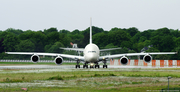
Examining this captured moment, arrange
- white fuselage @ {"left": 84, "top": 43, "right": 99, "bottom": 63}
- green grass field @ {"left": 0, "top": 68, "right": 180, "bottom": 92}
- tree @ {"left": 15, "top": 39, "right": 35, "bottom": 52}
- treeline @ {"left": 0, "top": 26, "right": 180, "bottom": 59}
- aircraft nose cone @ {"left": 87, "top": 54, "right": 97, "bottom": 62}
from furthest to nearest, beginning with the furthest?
1. treeline @ {"left": 0, "top": 26, "right": 180, "bottom": 59}
2. tree @ {"left": 15, "top": 39, "right": 35, "bottom": 52}
3. white fuselage @ {"left": 84, "top": 43, "right": 99, "bottom": 63}
4. aircraft nose cone @ {"left": 87, "top": 54, "right": 97, "bottom": 62}
5. green grass field @ {"left": 0, "top": 68, "right": 180, "bottom": 92}

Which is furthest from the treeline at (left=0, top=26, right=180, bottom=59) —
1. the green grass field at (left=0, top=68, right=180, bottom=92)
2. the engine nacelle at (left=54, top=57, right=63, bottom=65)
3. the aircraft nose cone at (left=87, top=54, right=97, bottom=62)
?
the green grass field at (left=0, top=68, right=180, bottom=92)

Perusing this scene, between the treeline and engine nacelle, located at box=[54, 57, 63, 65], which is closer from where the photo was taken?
engine nacelle, located at box=[54, 57, 63, 65]

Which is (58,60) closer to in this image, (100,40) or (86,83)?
→ (86,83)

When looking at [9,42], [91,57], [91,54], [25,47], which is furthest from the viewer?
[9,42]

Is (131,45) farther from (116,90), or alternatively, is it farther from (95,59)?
(116,90)

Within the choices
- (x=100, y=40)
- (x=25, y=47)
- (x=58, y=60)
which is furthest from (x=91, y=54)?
(x=100, y=40)

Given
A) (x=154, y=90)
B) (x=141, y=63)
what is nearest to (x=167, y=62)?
(x=141, y=63)

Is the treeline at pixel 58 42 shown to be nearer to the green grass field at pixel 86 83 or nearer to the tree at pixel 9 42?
the tree at pixel 9 42

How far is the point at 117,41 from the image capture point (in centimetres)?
15600

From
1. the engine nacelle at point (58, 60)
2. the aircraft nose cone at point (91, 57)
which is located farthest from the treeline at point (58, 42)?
the engine nacelle at point (58, 60)

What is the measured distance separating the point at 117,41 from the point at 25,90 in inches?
5305

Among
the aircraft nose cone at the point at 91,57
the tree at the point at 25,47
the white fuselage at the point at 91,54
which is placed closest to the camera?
the aircraft nose cone at the point at 91,57

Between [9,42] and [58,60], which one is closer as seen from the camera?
[58,60]

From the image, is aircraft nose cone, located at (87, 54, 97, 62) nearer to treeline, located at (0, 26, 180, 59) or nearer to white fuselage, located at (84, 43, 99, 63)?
white fuselage, located at (84, 43, 99, 63)
